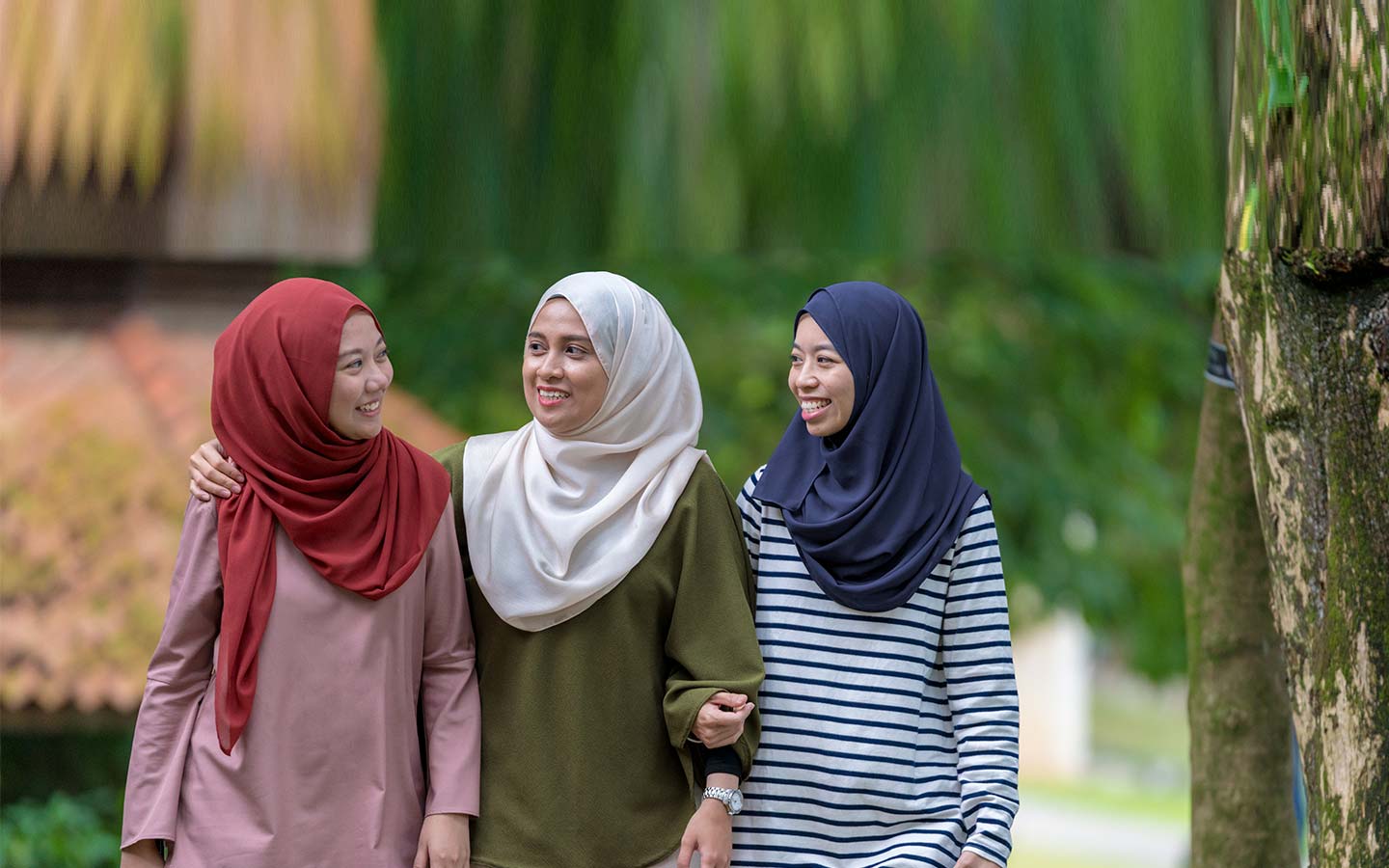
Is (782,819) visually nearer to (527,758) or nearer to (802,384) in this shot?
(527,758)

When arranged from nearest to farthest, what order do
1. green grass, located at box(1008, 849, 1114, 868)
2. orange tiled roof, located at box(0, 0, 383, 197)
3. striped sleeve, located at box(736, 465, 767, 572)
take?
striped sleeve, located at box(736, 465, 767, 572)
orange tiled roof, located at box(0, 0, 383, 197)
green grass, located at box(1008, 849, 1114, 868)

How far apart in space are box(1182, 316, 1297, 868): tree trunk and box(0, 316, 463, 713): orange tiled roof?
2.58 meters

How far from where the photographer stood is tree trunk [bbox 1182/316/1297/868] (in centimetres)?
281

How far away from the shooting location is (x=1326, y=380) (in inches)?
81.7

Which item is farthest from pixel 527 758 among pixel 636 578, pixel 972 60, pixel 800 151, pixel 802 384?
pixel 972 60

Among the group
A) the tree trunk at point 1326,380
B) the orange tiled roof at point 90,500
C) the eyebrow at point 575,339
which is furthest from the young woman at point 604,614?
the orange tiled roof at point 90,500

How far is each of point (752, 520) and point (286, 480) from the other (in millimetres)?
698

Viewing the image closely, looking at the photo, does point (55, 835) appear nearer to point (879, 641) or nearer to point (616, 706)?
point (616, 706)

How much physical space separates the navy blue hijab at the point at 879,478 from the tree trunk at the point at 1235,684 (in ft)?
3.06

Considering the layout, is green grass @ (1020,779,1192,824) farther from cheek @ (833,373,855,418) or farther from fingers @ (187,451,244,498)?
fingers @ (187,451,244,498)

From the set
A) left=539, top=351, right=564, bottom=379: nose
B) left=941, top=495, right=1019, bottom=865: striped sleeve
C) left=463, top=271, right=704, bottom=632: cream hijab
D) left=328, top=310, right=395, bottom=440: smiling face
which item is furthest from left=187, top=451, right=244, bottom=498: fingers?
left=941, top=495, right=1019, bottom=865: striped sleeve

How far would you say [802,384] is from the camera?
209 cm

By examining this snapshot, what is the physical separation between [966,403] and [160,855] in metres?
3.57

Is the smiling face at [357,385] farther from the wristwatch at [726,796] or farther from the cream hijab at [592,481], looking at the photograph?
the wristwatch at [726,796]
